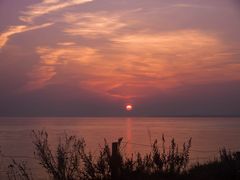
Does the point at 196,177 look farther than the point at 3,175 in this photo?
No

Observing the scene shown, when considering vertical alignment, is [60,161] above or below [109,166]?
above

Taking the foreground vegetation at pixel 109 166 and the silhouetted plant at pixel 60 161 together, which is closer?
the silhouetted plant at pixel 60 161

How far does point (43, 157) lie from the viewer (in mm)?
8953

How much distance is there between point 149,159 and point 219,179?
164 cm

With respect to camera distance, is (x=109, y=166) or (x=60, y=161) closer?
(x=60, y=161)

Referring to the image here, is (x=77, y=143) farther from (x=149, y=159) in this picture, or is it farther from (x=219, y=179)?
(x=219, y=179)

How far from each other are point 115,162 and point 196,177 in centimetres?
205

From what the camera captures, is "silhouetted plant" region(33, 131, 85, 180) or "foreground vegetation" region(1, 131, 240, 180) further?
"foreground vegetation" region(1, 131, 240, 180)

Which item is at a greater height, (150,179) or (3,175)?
(150,179)

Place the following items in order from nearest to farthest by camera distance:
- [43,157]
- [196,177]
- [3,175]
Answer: [43,157] < [196,177] < [3,175]

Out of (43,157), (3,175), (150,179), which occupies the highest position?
(43,157)

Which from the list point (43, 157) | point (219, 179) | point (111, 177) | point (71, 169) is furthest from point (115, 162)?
point (219, 179)

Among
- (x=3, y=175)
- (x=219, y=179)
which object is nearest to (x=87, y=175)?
(x=219, y=179)

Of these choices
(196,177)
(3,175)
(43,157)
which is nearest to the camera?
(43,157)
